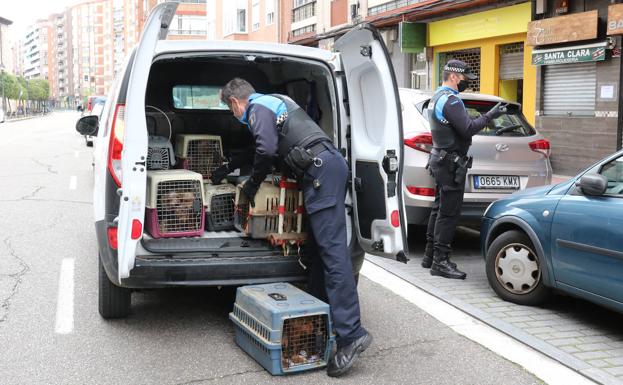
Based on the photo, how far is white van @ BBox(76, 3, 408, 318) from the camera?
4.25 m

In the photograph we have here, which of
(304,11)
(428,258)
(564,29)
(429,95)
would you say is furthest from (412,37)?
(428,258)

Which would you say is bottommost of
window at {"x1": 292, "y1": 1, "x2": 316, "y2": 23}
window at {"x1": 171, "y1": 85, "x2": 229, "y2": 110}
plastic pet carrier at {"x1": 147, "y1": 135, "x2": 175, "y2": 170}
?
plastic pet carrier at {"x1": 147, "y1": 135, "x2": 175, "y2": 170}

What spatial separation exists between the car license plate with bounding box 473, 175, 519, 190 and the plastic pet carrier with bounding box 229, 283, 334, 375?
327 centimetres

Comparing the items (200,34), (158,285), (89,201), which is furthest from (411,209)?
(200,34)

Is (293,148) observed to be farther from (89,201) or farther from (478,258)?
(89,201)

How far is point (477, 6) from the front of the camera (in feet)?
56.0

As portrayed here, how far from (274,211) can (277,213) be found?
26 mm

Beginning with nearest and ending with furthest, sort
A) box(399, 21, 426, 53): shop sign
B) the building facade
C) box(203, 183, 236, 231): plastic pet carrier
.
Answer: box(203, 183, 236, 231): plastic pet carrier < the building facade < box(399, 21, 426, 53): shop sign

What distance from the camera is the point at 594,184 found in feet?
15.6

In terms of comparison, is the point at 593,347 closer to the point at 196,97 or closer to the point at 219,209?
the point at 219,209

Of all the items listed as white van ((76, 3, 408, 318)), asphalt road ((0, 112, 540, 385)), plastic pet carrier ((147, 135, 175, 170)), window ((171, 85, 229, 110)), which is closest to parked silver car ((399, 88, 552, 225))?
asphalt road ((0, 112, 540, 385))

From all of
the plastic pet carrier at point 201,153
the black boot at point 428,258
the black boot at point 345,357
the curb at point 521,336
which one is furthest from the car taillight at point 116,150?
the black boot at point 428,258

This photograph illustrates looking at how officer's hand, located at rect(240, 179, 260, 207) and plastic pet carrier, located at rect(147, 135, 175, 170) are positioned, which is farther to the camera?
plastic pet carrier, located at rect(147, 135, 175, 170)

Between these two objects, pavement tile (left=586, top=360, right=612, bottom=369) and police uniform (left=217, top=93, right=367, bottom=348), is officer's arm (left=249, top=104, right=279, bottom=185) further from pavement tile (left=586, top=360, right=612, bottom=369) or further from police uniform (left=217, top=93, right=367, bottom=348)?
→ pavement tile (left=586, top=360, right=612, bottom=369)
